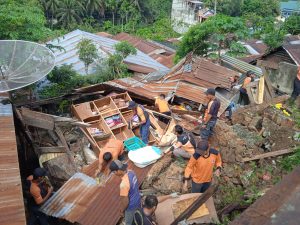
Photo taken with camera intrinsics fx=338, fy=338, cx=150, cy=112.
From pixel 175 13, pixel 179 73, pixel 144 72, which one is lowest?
pixel 175 13

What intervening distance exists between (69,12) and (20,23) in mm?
39614

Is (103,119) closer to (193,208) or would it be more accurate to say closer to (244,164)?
(244,164)

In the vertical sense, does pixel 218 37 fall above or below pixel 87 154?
above

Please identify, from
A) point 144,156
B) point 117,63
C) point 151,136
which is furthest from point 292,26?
point 144,156

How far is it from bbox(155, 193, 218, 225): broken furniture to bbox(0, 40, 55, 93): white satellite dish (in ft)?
15.8

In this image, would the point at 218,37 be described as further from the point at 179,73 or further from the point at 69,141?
the point at 69,141

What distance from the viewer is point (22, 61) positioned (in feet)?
30.5

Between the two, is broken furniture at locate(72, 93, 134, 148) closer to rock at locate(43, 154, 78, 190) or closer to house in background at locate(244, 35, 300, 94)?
rock at locate(43, 154, 78, 190)

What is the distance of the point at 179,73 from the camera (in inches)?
482

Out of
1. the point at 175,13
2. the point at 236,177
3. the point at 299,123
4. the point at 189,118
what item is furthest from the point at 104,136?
the point at 175,13

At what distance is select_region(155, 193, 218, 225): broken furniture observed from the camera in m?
5.70

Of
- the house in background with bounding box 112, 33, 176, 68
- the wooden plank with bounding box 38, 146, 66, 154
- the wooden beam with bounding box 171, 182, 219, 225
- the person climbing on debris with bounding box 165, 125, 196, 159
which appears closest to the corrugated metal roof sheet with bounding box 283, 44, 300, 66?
the person climbing on debris with bounding box 165, 125, 196, 159

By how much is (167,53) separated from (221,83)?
39.7 feet

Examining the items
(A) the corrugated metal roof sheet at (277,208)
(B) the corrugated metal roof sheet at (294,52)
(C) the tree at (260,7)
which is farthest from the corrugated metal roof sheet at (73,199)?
(C) the tree at (260,7)
